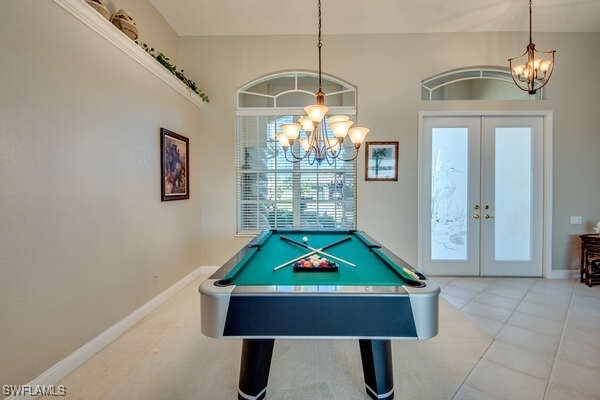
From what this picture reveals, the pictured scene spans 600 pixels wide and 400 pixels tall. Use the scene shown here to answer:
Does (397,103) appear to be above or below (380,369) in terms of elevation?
above

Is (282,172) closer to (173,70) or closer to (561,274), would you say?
(173,70)

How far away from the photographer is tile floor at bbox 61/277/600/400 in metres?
1.74

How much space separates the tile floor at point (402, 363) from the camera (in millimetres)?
1738

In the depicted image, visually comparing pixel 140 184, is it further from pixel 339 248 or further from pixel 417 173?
pixel 417 173

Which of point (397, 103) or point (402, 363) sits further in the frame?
point (397, 103)

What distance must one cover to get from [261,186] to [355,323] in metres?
3.19

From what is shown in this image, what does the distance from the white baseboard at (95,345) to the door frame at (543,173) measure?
3.62m

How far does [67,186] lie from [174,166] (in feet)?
4.82

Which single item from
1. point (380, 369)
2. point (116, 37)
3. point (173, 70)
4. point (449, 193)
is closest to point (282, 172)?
point (173, 70)

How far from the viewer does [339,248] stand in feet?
7.59

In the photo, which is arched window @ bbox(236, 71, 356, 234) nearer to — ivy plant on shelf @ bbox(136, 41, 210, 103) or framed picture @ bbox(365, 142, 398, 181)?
framed picture @ bbox(365, 142, 398, 181)

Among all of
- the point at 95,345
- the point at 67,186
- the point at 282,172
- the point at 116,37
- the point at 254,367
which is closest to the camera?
the point at 254,367

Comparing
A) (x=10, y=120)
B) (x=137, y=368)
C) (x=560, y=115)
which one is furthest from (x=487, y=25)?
(x=137, y=368)

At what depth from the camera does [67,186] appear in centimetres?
192
